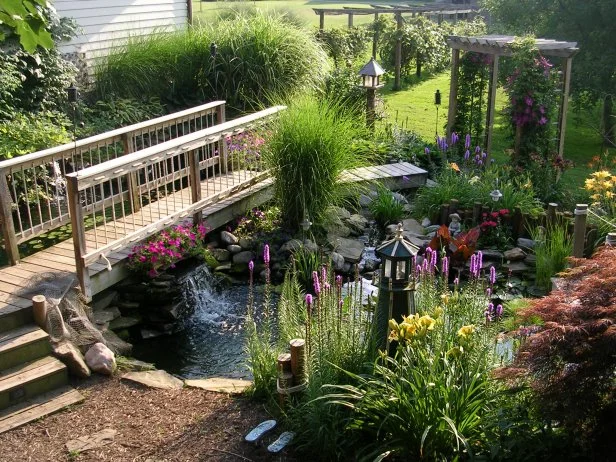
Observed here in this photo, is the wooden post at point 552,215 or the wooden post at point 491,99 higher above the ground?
the wooden post at point 491,99

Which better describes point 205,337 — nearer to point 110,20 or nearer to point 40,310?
point 40,310

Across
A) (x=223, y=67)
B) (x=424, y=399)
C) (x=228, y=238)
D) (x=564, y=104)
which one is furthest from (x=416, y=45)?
(x=424, y=399)

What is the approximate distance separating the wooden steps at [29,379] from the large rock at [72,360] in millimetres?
53

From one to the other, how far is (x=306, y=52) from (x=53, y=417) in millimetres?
7323

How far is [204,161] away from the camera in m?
7.66

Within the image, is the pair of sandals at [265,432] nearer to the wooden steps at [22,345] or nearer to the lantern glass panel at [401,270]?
the lantern glass panel at [401,270]

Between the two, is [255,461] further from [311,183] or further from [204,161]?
[204,161]

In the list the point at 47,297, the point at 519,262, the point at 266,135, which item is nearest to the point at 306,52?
the point at 266,135

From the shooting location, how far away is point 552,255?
6.30 metres

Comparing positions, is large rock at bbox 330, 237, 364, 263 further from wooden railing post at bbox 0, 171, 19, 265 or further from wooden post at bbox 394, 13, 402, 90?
wooden post at bbox 394, 13, 402, 90

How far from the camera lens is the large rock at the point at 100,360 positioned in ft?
16.0

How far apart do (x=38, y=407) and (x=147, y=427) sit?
0.78 meters

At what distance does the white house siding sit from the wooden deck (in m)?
5.15

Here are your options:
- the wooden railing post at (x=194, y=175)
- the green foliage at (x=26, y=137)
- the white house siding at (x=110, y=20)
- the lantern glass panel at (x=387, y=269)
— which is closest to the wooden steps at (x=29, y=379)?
the lantern glass panel at (x=387, y=269)
